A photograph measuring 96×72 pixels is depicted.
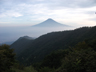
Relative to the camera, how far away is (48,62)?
1107cm

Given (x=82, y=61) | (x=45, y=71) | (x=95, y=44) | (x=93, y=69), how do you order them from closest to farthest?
(x=93, y=69), (x=82, y=61), (x=45, y=71), (x=95, y=44)

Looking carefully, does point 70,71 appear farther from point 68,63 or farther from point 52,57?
point 52,57

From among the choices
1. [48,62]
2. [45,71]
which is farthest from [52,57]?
[45,71]

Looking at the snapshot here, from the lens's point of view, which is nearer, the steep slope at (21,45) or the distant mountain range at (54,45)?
the distant mountain range at (54,45)

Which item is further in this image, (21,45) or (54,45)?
(21,45)

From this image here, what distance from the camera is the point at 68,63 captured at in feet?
10.9

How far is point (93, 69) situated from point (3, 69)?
352 centimetres

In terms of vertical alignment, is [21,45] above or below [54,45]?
below

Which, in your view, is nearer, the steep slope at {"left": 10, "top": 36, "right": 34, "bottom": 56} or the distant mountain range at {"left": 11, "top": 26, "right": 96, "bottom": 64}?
the distant mountain range at {"left": 11, "top": 26, "right": 96, "bottom": 64}

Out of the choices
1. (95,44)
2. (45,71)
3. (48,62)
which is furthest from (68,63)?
(48,62)

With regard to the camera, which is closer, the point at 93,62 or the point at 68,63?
the point at 93,62

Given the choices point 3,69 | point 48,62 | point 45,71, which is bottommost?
point 48,62

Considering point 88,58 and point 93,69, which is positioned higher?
point 88,58

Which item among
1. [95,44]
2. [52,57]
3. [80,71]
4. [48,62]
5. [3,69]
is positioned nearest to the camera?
[80,71]
